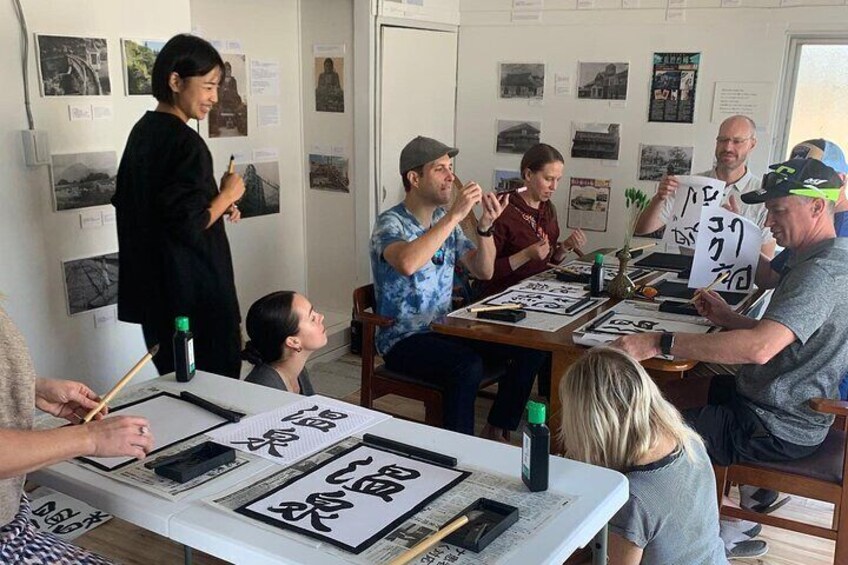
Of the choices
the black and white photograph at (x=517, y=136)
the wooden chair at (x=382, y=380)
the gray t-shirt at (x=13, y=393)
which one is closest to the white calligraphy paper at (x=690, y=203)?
the wooden chair at (x=382, y=380)

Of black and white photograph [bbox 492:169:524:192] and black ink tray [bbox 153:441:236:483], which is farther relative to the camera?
black and white photograph [bbox 492:169:524:192]

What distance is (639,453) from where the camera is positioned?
1532mm

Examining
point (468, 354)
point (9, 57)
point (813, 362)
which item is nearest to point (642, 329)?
point (813, 362)

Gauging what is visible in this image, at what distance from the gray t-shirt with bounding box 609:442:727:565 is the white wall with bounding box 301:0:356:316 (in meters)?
2.94

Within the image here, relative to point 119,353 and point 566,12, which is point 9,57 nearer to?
point 119,353

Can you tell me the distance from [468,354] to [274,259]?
2.04 metres

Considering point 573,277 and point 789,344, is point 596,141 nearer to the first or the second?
point 573,277

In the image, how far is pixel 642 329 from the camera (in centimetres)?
237

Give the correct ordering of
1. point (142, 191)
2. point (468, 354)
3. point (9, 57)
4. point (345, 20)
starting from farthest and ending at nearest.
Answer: point (345, 20) → point (468, 354) → point (9, 57) → point (142, 191)

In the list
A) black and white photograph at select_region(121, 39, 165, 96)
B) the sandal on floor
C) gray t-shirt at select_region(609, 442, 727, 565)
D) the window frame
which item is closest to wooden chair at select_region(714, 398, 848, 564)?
the sandal on floor

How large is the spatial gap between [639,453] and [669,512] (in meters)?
0.13

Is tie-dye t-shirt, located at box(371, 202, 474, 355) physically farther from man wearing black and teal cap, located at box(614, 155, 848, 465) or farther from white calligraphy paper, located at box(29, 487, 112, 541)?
white calligraphy paper, located at box(29, 487, 112, 541)

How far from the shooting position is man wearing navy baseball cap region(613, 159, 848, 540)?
2025mm

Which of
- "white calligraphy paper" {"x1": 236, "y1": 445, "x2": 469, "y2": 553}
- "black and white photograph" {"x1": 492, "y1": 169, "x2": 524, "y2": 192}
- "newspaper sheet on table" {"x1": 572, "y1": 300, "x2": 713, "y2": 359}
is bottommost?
"newspaper sheet on table" {"x1": 572, "y1": 300, "x2": 713, "y2": 359}
